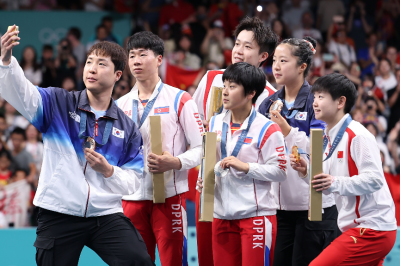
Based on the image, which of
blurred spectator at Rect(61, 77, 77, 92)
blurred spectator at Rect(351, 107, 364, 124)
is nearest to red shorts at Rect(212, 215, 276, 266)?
blurred spectator at Rect(351, 107, 364, 124)

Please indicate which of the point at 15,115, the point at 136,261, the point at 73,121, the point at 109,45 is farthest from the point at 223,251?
the point at 15,115

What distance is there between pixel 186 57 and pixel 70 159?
6842mm

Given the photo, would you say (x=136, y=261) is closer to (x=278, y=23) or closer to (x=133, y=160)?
(x=133, y=160)

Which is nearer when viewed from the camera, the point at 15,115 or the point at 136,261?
the point at 136,261

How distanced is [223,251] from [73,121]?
147 centimetres

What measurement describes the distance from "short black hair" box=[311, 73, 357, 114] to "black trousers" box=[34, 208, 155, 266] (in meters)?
1.80

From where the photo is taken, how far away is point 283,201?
169 inches

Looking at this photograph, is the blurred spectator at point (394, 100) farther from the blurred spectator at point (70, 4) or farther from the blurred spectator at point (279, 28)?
the blurred spectator at point (70, 4)

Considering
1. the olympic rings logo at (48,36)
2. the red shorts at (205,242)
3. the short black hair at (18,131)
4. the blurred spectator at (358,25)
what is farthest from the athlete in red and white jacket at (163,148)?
the blurred spectator at (358,25)

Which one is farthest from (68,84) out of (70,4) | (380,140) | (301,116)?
(301,116)

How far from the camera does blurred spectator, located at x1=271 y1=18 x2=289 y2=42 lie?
1066 cm

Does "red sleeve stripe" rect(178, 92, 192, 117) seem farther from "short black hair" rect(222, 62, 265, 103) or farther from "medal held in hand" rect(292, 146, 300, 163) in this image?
"medal held in hand" rect(292, 146, 300, 163)

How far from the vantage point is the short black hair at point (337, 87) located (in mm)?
Result: 3895

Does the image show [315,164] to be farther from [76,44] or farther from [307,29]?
[307,29]
